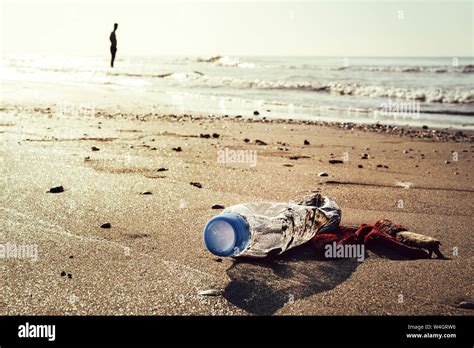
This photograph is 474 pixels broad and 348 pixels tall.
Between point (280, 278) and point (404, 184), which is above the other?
point (404, 184)

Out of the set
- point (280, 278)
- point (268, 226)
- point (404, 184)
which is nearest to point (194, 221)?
point (268, 226)

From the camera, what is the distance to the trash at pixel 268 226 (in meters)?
2.21

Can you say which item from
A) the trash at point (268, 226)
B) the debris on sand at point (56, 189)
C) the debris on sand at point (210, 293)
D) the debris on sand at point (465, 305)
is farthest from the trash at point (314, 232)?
the debris on sand at point (56, 189)

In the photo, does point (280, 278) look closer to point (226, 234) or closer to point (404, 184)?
point (226, 234)

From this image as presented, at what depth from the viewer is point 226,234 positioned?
87.6 inches

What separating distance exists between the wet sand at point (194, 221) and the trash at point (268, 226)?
11 cm

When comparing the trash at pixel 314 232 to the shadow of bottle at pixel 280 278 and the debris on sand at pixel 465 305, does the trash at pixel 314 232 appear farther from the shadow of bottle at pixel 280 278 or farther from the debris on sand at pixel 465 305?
the debris on sand at pixel 465 305

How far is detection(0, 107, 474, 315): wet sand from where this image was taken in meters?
2.29

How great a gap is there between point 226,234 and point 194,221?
48.4 inches

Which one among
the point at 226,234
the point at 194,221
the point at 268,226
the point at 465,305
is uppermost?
the point at 226,234

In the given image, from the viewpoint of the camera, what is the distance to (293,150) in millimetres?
6895

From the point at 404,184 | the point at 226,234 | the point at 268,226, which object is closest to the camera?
the point at 226,234

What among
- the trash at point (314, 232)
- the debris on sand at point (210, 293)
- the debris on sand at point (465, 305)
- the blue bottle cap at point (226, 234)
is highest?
the blue bottle cap at point (226, 234)
